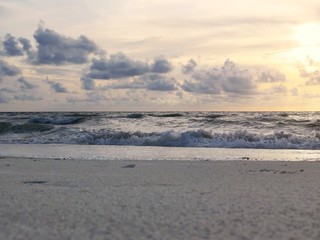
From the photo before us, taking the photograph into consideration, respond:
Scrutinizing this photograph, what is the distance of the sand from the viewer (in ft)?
14.5

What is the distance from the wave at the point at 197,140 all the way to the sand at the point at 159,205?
35.5 feet

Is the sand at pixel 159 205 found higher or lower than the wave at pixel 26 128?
higher

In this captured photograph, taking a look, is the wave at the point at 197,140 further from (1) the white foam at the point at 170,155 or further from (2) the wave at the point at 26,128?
(2) the wave at the point at 26,128

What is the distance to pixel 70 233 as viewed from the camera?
4332 mm

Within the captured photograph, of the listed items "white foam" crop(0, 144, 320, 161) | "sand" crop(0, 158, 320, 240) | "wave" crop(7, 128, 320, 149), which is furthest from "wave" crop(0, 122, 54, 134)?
"sand" crop(0, 158, 320, 240)

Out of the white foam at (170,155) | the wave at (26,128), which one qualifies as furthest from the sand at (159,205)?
the wave at (26,128)

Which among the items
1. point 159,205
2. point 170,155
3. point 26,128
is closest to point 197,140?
point 170,155

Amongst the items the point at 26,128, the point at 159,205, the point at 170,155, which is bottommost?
the point at 170,155

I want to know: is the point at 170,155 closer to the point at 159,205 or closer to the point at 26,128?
the point at 159,205

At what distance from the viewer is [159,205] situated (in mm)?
5535

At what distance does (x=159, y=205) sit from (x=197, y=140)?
51.4 ft

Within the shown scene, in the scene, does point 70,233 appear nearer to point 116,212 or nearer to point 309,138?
point 116,212

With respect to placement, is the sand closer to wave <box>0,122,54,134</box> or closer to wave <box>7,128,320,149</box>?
wave <box>7,128,320,149</box>

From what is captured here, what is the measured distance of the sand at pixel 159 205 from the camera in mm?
4406
